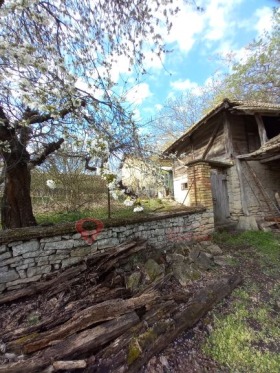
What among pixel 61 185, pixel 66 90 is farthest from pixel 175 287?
pixel 61 185

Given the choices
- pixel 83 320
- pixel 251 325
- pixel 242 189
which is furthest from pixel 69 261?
pixel 242 189

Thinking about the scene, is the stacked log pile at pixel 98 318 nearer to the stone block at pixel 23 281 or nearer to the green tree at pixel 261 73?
the stone block at pixel 23 281

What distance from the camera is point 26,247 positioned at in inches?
134

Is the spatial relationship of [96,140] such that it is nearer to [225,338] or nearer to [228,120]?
[225,338]

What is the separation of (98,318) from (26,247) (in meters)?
1.69

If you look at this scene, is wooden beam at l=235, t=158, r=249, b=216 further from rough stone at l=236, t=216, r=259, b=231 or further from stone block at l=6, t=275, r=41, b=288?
stone block at l=6, t=275, r=41, b=288

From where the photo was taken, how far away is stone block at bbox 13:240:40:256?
11.0 ft

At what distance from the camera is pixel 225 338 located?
2623 millimetres

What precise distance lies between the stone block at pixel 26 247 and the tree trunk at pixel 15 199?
29.5 inches

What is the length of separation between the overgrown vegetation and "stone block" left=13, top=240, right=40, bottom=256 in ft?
9.22

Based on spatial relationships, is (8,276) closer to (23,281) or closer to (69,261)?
(23,281)

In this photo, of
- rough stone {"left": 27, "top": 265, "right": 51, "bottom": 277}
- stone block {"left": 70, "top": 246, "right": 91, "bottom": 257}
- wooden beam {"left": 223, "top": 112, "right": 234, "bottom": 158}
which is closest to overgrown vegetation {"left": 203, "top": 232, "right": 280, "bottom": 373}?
stone block {"left": 70, "top": 246, "right": 91, "bottom": 257}

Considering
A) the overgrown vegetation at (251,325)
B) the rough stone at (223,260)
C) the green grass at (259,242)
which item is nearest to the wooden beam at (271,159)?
the green grass at (259,242)

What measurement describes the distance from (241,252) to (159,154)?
11.3ft
